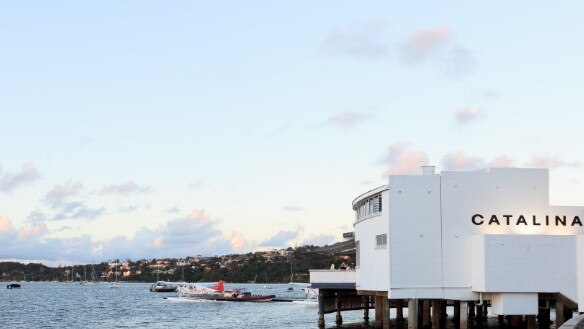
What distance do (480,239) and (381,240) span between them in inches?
275

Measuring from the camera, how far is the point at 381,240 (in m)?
58.8

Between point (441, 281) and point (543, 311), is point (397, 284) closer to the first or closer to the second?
point (441, 281)

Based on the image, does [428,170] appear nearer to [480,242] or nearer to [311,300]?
[480,242]

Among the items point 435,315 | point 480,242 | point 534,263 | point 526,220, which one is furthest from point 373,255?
point 534,263

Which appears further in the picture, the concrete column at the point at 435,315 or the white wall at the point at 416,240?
the concrete column at the point at 435,315

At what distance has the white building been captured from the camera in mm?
55156

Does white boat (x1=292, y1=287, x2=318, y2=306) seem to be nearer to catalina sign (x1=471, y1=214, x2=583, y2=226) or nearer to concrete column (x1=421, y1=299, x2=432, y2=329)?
concrete column (x1=421, y1=299, x2=432, y2=329)

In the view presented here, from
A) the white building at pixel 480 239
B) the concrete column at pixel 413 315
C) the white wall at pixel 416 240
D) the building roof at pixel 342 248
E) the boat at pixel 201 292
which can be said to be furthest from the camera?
the boat at pixel 201 292

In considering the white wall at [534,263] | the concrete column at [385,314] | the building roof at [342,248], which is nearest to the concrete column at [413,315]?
the white wall at [534,263]

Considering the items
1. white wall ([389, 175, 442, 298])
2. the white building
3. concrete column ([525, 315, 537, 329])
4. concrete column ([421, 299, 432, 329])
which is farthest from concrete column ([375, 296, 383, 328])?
concrete column ([525, 315, 537, 329])

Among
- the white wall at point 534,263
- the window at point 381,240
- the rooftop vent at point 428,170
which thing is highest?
the rooftop vent at point 428,170

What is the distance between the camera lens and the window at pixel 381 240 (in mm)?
57850

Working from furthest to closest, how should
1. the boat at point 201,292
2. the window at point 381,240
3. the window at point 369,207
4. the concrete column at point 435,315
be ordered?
the boat at point 201,292
the window at point 369,207
the concrete column at point 435,315
the window at point 381,240

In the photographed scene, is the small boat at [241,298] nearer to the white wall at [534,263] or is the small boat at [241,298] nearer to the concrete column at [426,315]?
the concrete column at [426,315]
